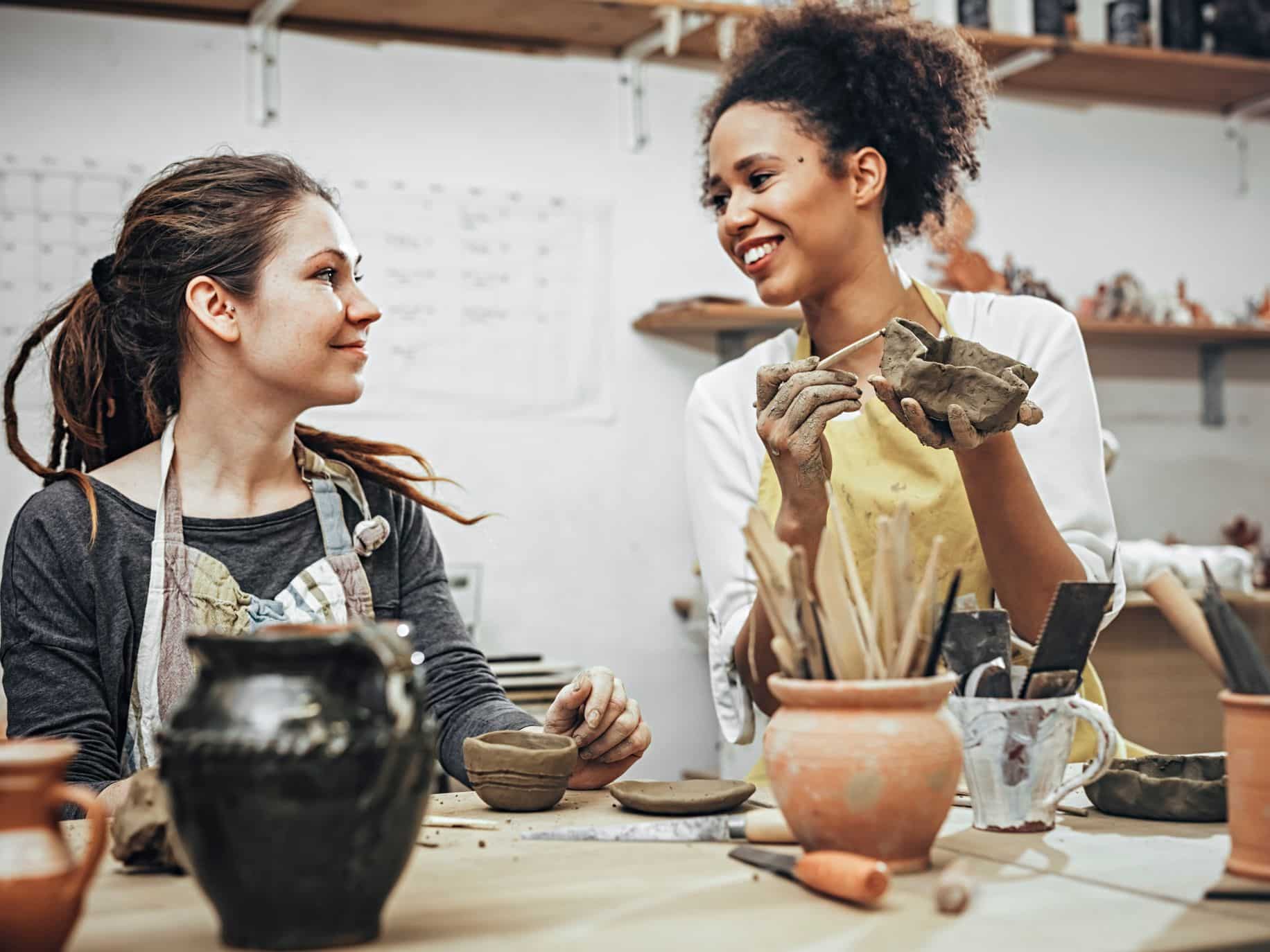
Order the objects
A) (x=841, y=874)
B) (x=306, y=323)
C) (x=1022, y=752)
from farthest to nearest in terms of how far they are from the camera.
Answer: (x=306, y=323)
(x=1022, y=752)
(x=841, y=874)

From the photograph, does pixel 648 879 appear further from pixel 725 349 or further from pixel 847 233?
pixel 725 349

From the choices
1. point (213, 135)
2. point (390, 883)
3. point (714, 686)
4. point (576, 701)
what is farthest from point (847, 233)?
point (213, 135)

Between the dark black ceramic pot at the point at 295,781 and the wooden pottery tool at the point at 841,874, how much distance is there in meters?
0.28

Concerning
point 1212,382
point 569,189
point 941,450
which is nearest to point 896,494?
point 941,450

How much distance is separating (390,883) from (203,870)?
11cm

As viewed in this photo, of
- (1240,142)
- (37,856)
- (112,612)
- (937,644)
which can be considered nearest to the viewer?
(37,856)

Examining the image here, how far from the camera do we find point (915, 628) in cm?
94

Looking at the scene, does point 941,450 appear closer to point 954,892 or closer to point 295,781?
point 954,892

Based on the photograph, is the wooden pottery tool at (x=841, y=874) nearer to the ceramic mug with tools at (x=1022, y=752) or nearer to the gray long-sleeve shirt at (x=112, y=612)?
the ceramic mug with tools at (x=1022, y=752)

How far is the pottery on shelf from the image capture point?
1.26 meters

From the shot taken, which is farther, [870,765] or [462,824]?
[462,824]

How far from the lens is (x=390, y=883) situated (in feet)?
2.64

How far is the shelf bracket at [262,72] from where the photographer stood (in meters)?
3.26

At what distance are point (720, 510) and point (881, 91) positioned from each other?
673 mm
